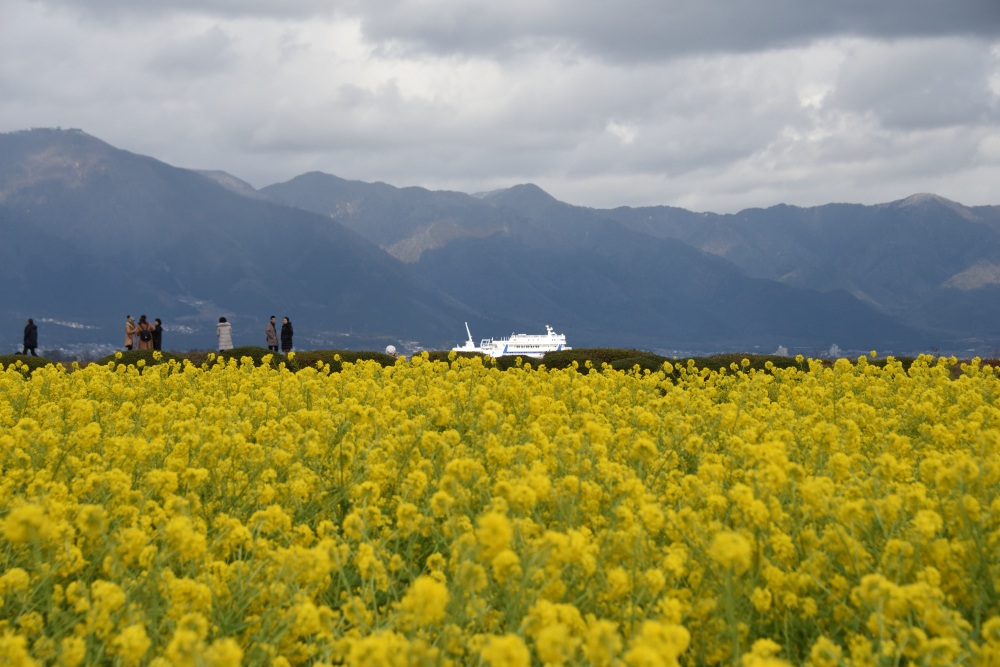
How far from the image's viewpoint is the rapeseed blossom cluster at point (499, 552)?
256 cm

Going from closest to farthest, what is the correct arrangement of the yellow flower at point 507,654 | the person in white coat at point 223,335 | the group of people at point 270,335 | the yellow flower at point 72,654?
1. the yellow flower at point 507,654
2. the yellow flower at point 72,654
3. the person in white coat at point 223,335
4. the group of people at point 270,335

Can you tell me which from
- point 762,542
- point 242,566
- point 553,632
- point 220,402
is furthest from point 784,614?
point 220,402

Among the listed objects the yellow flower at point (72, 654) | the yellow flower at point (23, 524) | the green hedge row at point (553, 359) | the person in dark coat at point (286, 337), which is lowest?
the yellow flower at point (72, 654)

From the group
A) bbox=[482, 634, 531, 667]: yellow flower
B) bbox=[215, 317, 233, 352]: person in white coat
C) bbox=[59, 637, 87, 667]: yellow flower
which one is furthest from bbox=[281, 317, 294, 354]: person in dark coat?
bbox=[482, 634, 531, 667]: yellow flower

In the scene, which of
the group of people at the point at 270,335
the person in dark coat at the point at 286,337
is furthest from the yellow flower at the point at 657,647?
the person in dark coat at the point at 286,337

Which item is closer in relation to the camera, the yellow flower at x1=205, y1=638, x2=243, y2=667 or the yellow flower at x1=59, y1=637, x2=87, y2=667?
the yellow flower at x1=205, y1=638, x2=243, y2=667

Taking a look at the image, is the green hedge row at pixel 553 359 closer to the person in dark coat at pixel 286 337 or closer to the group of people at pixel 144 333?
the group of people at pixel 144 333

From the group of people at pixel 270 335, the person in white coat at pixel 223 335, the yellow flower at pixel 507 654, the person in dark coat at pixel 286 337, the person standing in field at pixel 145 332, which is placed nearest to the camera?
the yellow flower at pixel 507 654

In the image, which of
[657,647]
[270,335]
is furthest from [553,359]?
[657,647]

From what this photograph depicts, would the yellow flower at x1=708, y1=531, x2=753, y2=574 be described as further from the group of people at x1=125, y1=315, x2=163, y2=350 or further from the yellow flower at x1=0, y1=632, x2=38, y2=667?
the group of people at x1=125, y1=315, x2=163, y2=350

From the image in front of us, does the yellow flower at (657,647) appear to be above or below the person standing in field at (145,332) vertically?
below

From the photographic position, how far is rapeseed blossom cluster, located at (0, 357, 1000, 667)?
Answer: 8.39 feet

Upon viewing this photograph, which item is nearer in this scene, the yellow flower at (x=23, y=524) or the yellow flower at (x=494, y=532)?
the yellow flower at (x=494, y=532)

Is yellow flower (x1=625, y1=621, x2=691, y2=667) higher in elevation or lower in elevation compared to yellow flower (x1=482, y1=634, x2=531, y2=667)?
lower
